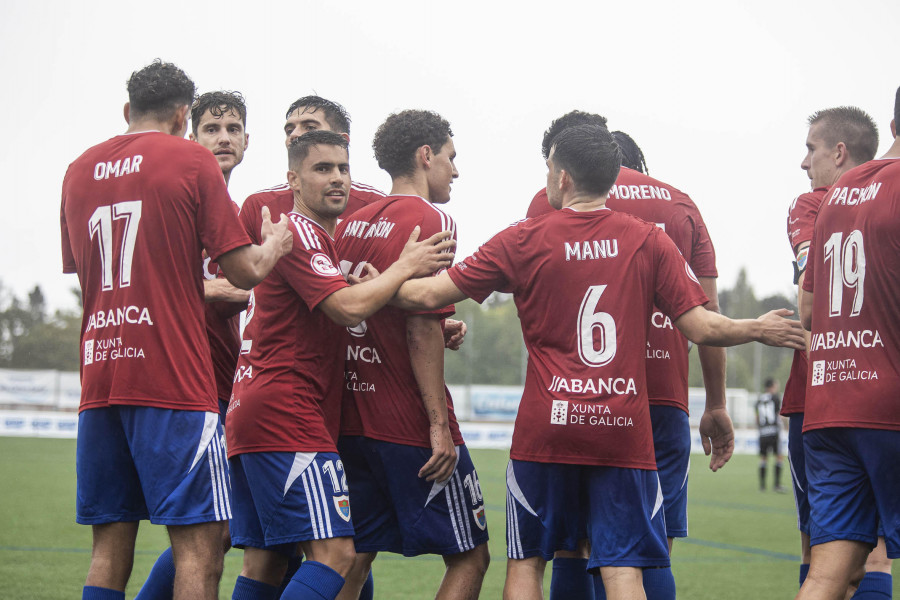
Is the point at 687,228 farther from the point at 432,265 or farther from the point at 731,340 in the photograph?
the point at 432,265

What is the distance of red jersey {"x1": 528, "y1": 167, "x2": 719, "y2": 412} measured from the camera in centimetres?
488

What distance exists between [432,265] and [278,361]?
32.3 inches

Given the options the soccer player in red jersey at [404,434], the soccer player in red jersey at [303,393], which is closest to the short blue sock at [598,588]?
the soccer player in red jersey at [404,434]

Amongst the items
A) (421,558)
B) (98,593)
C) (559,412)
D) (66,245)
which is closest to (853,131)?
(559,412)

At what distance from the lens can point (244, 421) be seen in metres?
4.12

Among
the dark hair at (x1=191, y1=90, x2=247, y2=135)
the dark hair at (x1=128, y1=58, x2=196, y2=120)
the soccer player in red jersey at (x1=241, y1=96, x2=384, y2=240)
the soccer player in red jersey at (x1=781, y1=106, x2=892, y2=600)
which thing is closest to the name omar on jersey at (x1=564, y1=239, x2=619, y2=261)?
the soccer player in red jersey at (x1=781, y1=106, x2=892, y2=600)

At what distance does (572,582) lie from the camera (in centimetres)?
465

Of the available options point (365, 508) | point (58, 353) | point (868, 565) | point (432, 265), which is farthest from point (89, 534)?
point (58, 353)

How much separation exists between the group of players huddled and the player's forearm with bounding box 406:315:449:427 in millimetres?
10

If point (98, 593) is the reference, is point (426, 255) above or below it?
above

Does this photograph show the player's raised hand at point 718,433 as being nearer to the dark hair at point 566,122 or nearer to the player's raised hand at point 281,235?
the dark hair at point 566,122

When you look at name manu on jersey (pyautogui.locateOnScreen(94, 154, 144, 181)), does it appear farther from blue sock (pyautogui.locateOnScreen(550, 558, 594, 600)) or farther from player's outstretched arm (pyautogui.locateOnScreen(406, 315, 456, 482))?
blue sock (pyautogui.locateOnScreen(550, 558, 594, 600))

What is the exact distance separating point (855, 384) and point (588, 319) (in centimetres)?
117

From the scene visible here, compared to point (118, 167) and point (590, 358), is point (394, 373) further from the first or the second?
point (118, 167)
